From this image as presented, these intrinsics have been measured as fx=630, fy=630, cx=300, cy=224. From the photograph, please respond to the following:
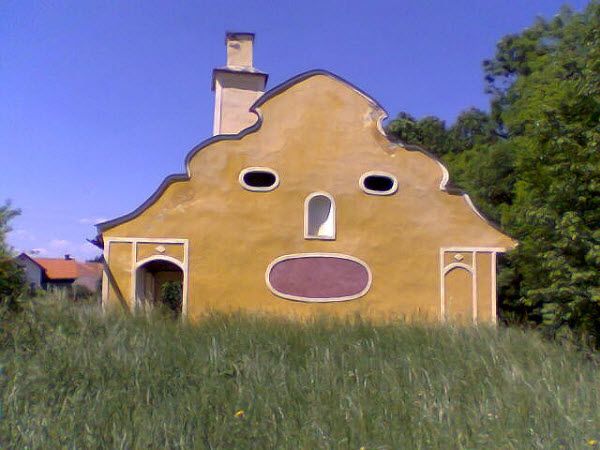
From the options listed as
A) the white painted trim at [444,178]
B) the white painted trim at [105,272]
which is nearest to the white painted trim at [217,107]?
the white painted trim at [105,272]

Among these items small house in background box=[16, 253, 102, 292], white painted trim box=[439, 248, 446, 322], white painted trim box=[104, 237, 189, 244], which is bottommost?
small house in background box=[16, 253, 102, 292]

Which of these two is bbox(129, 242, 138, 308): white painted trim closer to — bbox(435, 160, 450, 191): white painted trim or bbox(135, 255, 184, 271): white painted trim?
bbox(135, 255, 184, 271): white painted trim

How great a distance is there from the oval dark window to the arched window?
3.06 feet

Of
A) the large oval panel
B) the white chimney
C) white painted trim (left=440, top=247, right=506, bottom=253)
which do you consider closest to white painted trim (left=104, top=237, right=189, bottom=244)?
the large oval panel

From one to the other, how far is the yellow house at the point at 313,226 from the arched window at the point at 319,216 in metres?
0.03

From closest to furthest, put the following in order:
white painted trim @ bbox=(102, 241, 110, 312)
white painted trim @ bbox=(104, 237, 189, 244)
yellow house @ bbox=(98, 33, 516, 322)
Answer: white painted trim @ bbox=(102, 241, 110, 312) < white painted trim @ bbox=(104, 237, 189, 244) < yellow house @ bbox=(98, 33, 516, 322)

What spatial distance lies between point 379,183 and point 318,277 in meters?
2.89

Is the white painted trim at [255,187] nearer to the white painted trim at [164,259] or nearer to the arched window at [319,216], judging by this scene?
the arched window at [319,216]

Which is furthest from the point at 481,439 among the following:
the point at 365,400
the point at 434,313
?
the point at 434,313

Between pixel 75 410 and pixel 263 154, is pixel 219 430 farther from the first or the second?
pixel 263 154

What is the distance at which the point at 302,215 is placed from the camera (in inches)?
581

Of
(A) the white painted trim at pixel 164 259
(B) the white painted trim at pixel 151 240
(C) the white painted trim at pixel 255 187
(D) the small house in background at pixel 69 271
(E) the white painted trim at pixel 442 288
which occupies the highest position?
(C) the white painted trim at pixel 255 187

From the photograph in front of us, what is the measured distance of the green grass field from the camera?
5887 mm

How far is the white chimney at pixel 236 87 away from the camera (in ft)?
61.7
